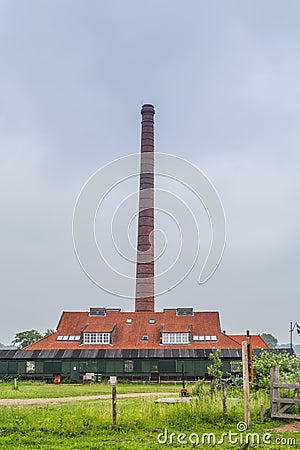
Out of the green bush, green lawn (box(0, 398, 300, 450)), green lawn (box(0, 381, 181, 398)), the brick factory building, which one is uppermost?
the brick factory building

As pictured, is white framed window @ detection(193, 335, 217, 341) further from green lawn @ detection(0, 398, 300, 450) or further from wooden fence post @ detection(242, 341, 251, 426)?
wooden fence post @ detection(242, 341, 251, 426)

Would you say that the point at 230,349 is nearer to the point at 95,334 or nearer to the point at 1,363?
the point at 95,334

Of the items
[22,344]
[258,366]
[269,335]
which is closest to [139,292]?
[22,344]

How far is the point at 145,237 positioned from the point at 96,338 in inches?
515

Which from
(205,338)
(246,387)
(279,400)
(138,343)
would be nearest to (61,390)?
(138,343)

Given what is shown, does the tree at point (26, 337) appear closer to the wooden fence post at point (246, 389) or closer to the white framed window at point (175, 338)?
the white framed window at point (175, 338)

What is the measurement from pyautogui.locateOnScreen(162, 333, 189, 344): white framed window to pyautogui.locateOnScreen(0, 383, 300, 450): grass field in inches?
1389

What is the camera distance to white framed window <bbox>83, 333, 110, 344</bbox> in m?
55.4

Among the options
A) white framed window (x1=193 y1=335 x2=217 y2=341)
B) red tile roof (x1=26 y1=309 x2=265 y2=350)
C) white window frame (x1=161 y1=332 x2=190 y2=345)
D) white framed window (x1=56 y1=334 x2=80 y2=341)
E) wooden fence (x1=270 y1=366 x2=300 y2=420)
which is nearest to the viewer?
wooden fence (x1=270 y1=366 x2=300 y2=420)

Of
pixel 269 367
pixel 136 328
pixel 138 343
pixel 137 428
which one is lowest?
pixel 137 428

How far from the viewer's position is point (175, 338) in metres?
55.1

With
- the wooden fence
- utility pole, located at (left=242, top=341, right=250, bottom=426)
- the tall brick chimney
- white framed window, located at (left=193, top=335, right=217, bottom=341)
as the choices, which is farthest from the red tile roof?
utility pole, located at (left=242, top=341, right=250, bottom=426)

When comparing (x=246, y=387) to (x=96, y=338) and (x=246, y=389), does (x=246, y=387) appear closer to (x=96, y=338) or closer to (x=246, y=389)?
(x=246, y=389)

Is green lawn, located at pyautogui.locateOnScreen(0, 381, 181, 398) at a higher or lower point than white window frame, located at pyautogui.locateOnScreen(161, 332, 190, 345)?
lower
